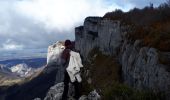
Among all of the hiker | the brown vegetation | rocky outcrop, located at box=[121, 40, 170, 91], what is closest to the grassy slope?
rocky outcrop, located at box=[121, 40, 170, 91]

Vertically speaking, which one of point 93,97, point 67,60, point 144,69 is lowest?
point 93,97

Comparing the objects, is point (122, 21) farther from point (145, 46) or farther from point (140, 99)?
point (140, 99)

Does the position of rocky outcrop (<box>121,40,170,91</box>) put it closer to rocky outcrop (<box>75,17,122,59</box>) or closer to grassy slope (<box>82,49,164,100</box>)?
grassy slope (<box>82,49,164,100</box>)

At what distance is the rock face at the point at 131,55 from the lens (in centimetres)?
3459

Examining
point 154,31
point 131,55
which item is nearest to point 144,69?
point 154,31

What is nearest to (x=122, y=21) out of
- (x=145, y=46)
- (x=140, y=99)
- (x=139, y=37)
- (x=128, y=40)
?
(x=128, y=40)

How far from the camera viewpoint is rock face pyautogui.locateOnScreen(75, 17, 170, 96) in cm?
3459

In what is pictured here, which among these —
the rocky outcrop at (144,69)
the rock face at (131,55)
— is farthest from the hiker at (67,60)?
the rocky outcrop at (144,69)

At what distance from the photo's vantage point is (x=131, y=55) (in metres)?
52.6

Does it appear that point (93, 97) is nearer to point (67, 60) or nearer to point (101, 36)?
point (67, 60)

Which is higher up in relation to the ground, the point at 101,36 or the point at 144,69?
the point at 101,36

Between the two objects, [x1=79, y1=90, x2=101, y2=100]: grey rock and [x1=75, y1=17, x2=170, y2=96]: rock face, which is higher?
[x1=75, y1=17, x2=170, y2=96]: rock face

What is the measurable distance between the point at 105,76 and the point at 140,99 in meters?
43.5

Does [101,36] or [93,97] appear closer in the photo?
[93,97]
